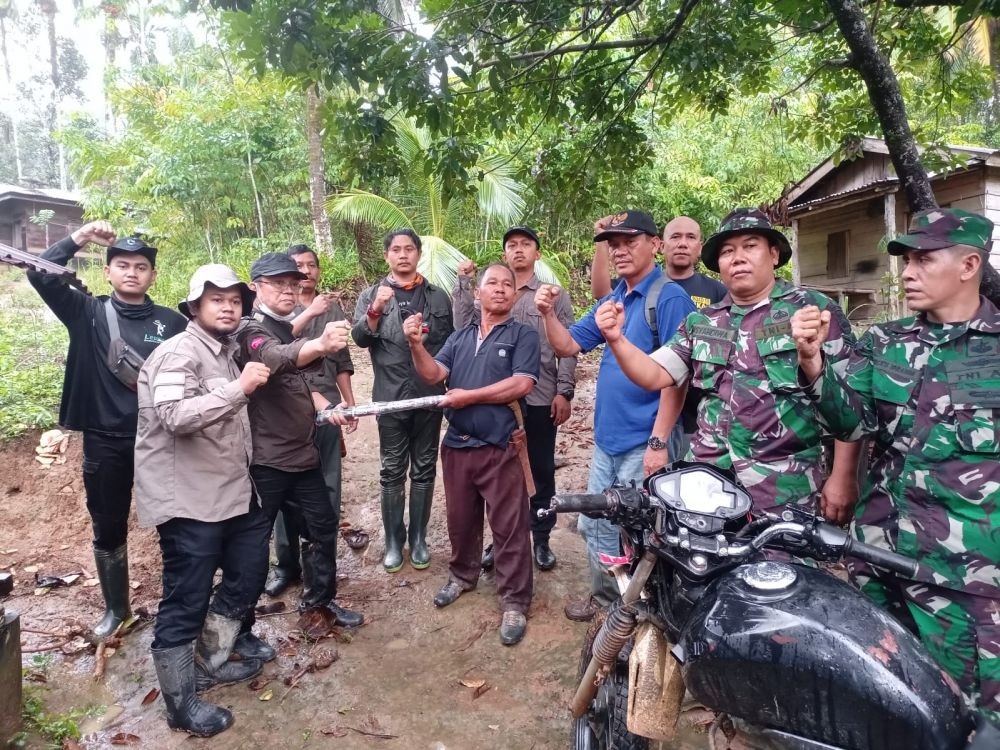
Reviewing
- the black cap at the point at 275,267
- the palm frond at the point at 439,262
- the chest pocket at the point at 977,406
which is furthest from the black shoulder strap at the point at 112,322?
the palm frond at the point at 439,262

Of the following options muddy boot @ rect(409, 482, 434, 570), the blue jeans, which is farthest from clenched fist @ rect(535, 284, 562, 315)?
muddy boot @ rect(409, 482, 434, 570)

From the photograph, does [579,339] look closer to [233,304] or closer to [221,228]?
[233,304]

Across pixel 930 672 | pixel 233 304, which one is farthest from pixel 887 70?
pixel 233 304

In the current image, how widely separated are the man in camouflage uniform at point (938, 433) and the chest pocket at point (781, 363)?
0.08m

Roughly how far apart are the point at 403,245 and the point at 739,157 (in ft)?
39.6

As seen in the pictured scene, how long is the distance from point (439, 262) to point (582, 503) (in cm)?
816

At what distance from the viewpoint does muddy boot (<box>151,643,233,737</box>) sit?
9.12ft

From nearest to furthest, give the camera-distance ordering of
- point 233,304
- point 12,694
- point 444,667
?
1. point 12,694
2. point 233,304
3. point 444,667

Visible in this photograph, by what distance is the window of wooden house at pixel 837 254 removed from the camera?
12.9 meters

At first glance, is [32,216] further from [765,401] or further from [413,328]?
[765,401]

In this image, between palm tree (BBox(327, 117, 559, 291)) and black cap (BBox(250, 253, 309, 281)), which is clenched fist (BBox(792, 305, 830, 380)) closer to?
black cap (BBox(250, 253, 309, 281))

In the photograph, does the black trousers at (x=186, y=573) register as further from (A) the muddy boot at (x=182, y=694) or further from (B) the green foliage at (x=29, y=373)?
(B) the green foliage at (x=29, y=373)

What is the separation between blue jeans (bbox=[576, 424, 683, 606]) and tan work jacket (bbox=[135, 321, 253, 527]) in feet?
5.80

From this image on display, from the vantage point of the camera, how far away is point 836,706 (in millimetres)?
1295
